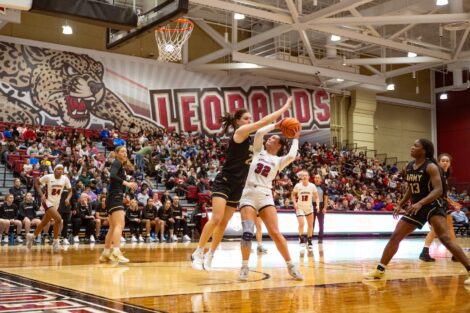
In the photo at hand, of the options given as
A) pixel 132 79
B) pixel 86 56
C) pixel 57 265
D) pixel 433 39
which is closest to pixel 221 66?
pixel 132 79

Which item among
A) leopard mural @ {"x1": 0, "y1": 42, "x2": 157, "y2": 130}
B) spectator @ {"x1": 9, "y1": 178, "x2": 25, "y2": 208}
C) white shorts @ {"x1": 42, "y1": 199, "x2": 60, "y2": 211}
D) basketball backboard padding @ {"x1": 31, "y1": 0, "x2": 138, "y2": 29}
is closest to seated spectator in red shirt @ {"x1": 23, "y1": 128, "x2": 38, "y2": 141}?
leopard mural @ {"x1": 0, "y1": 42, "x2": 157, "y2": 130}

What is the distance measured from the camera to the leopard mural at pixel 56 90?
23.5 m

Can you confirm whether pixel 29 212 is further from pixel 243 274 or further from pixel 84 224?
pixel 243 274

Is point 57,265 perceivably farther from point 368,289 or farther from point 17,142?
point 17,142

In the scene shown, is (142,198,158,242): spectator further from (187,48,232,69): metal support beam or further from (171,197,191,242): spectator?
(187,48,232,69): metal support beam

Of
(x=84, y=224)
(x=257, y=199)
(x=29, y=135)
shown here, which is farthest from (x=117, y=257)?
(x=29, y=135)

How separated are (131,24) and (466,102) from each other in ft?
97.2

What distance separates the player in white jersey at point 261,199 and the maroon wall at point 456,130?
31.1m

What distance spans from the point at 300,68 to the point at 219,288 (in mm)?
21843

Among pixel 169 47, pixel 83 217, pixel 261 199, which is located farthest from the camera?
pixel 169 47

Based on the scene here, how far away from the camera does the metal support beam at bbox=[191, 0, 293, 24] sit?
63.3ft

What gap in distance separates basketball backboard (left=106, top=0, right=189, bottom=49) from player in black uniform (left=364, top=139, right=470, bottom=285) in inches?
231

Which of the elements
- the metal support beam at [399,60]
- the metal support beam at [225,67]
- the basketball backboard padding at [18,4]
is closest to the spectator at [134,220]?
the basketball backboard padding at [18,4]

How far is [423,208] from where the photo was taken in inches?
269
